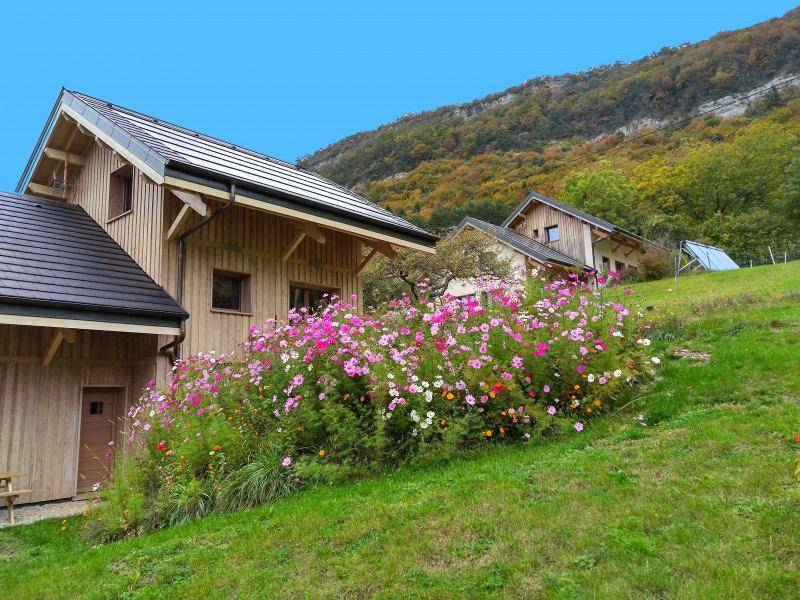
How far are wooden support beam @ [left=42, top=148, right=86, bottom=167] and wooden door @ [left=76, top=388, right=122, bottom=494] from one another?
6.15m

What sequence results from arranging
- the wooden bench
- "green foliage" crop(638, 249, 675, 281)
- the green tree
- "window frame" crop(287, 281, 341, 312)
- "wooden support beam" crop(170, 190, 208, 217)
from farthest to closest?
the green tree < "green foliage" crop(638, 249, 675, 281) < "window frame" crop(287, 281, 341, 312) < "wooden support beam" crop(170, 190, 208, 217) < the wooden bench

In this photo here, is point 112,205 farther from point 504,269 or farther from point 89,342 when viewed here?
point 504,269

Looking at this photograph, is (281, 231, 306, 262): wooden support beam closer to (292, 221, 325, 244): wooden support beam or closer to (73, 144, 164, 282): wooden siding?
(292, 221, 325, 244): wooden support beam

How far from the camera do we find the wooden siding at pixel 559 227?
92.3ft

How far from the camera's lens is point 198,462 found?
6.54 m

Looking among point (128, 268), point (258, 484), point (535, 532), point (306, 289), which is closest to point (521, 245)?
point (306, 289)

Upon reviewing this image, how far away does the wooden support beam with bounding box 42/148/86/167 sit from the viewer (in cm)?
1323

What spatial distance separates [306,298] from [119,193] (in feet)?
15.2

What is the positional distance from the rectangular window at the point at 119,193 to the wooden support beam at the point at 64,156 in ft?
6.40

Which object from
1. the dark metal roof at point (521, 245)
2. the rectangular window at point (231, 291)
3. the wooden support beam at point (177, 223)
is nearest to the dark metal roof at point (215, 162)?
the wooden support beam at point (177, 223)

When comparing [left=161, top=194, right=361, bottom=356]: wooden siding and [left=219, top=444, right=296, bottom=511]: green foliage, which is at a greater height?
[left=161, top=194, right=361, bottom=356]: wooden siding

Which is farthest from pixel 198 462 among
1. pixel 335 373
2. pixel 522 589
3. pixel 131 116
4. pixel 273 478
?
pixel 131 116

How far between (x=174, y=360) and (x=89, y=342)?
1751 millimetres

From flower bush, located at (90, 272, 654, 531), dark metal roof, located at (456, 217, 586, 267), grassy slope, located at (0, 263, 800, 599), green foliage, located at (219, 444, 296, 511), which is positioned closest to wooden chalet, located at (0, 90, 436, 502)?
flower bush, located at (90, 272, 654, 531)
